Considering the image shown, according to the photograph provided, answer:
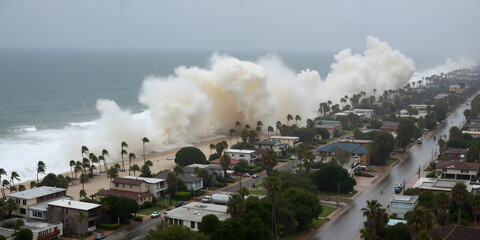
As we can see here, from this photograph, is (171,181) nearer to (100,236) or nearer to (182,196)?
(182,196)

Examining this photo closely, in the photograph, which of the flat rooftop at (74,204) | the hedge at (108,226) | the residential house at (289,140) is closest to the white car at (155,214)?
the hedge at (108,226)

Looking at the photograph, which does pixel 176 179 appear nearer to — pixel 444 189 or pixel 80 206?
pixel 80 206

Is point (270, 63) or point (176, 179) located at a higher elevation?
point (270, 63)

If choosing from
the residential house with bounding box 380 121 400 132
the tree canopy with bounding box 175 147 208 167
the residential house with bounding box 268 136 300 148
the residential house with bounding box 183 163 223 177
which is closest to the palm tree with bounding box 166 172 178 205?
the residential house with bounding box 183 163 223 177

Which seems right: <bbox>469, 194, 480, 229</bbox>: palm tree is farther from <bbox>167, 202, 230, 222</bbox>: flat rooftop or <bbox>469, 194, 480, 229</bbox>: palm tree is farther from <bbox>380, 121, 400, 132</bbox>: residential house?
<bbox>380, 121, 400, 132</bbox>: residential house

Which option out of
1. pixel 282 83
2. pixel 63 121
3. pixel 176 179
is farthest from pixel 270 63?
pixel 176 179
